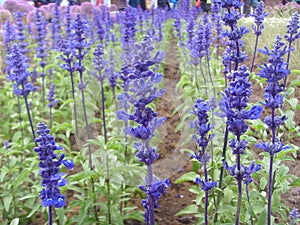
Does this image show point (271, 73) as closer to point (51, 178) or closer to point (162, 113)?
point (51, 178)

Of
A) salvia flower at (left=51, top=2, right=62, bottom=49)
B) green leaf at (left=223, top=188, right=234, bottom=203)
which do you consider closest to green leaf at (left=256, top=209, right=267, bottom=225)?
green leaf at (left=223, top=188, right=234, bottom=203)

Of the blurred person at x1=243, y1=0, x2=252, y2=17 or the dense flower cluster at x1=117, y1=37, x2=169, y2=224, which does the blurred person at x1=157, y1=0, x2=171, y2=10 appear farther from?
the dense flower cluster at x1=117, y1=37, x2=169, y2=224

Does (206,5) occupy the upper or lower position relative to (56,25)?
upper

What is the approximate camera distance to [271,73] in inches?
85.3

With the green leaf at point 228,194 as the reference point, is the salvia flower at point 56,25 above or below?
above

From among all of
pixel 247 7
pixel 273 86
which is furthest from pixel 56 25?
pixel 273 86

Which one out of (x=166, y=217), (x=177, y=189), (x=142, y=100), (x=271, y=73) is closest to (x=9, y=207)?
(x=166, y=217)

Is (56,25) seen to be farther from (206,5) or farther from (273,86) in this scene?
(273,86)

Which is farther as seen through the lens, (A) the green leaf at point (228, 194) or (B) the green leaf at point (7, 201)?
(B) the green leaf at point (7, 201)

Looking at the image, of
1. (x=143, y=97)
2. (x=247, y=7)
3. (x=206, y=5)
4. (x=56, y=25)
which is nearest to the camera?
(x=143, y=97)

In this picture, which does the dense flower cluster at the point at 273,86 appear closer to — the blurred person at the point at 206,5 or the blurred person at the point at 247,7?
the blurred person at the point at 247,7

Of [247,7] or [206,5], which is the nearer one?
[247,7]

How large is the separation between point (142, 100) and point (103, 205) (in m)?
1.67

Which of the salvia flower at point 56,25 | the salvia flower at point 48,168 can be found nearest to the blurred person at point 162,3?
the salvia flower at point 56,25
